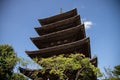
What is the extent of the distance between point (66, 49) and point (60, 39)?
2593mm

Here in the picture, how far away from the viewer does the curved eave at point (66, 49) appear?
58.7 feet

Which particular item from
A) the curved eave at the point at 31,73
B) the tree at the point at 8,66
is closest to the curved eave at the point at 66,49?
the tree at the point at 8,66

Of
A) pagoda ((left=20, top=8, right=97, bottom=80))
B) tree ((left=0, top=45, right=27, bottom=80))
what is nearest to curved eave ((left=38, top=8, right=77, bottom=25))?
pagoda ((left=20, top=8, right=97, bottom=80))

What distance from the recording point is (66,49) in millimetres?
18516

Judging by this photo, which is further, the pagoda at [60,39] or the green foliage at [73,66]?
the pagoda at [60,39]

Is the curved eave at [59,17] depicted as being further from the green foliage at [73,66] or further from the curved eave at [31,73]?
the green foliage at [73,66]

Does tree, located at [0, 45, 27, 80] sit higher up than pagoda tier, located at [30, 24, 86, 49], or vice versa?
pagoda tier, located at [30, 24, 86, 49]

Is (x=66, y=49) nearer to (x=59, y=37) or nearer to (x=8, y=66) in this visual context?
(x=59, y=37)

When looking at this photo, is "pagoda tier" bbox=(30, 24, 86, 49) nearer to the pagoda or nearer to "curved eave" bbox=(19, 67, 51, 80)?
the pagoda

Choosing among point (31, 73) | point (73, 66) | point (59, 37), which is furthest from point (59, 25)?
point (73, 66)

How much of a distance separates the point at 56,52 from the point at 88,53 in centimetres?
321

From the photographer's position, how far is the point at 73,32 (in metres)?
20.3

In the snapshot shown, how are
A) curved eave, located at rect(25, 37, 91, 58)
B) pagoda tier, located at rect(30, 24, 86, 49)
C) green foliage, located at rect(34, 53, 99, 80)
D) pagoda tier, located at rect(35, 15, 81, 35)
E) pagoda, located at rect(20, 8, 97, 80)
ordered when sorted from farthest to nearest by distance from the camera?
pagoda tier, located at rect(35, 15, 81, 35) < pagoda tier, located at rect(30, 24, 86, 49) < pagoda, located at rect(20, 8, 97, 80) < curved eave, located at rect(25, 37, 91, 58) < green foliage, located at rect(34, 53, 99, 80)

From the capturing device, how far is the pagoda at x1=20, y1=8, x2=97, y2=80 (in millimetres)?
18109
